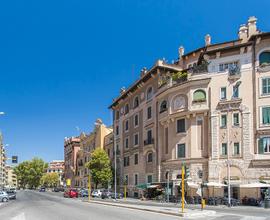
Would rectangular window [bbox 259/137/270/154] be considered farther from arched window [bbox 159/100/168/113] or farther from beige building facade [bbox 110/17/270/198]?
arched window [bbox 159/100/168/113]

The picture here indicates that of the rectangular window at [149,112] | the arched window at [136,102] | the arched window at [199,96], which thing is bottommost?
the rectangular window at [149,112]

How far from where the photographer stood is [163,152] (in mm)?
59062

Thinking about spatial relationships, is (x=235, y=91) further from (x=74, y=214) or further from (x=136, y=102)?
(x=74, y=214)

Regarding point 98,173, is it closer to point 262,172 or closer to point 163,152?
point 163,152

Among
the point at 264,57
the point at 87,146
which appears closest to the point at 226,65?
the point at 264,57

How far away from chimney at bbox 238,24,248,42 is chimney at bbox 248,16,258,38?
109cm

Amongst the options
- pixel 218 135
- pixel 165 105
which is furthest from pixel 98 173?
pixel 218 135

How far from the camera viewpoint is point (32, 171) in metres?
188

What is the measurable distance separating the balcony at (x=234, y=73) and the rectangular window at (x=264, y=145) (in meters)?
7.93

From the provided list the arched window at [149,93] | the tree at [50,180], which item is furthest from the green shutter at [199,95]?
the tree at [50,180]

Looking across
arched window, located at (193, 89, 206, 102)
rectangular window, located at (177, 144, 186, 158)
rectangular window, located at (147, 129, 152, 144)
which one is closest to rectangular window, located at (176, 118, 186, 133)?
rectangular window, located at (177, 144, 186, 158)

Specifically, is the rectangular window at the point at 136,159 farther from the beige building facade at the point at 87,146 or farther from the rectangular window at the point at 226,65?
the rectangular window at the point at 226,65

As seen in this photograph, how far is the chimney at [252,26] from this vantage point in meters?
53.6

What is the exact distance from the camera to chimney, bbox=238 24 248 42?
5541cm
